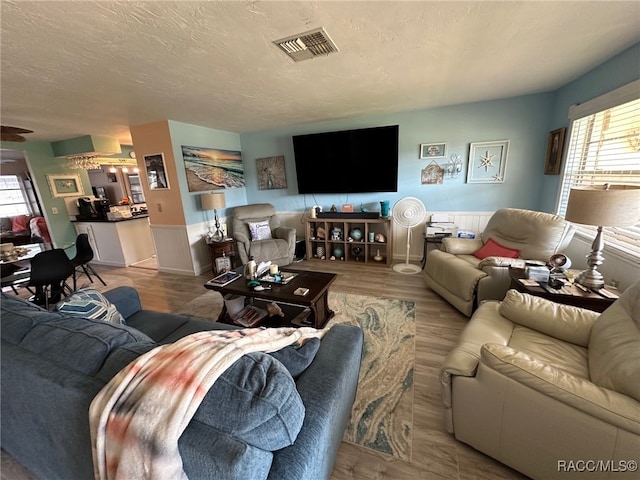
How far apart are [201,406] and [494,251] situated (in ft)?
9.91

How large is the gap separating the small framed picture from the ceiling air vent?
2.36 metres

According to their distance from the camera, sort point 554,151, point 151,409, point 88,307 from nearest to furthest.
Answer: point 151,409 → point 88,307 → point 554,151

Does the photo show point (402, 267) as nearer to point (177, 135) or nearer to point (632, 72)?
point (632, 72)

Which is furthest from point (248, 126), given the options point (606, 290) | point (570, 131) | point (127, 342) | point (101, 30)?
point (606, 290)

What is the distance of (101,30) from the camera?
54.7 inches

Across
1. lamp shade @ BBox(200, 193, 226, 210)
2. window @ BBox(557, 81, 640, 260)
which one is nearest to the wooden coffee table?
lamp shade @ BBox(200, 193, 226, 210)

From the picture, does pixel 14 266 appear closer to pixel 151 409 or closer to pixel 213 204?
pixel 213 204

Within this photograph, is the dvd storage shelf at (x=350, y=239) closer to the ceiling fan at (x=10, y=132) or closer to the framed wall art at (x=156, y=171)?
the framed wall art at (x=156, y=171)

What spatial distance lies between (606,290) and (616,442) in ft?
4.20

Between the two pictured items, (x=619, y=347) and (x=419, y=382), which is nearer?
(x=619, y=347)

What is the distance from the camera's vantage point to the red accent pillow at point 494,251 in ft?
8.47

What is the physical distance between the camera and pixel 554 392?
0.98m

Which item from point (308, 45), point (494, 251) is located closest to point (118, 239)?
point (308, 45)

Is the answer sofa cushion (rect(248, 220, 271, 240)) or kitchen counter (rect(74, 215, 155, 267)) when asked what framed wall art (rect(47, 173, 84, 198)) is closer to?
kitchen counter (rect(74, 215, 155, 267))
